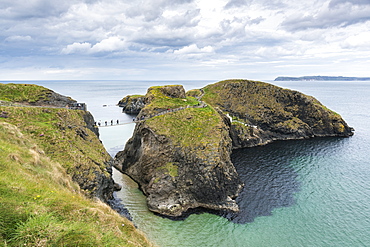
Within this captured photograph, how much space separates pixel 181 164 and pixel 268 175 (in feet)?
84.5

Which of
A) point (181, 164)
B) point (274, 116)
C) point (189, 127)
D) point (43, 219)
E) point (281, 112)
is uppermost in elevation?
point (43, 219)

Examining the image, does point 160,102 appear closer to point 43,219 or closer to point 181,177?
point 181,177

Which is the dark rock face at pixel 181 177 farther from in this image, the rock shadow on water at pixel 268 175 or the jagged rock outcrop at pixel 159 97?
the jagged rock outcrop at pixel 159 97

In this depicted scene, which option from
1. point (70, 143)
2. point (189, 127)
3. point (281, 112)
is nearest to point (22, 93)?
point (70, 143)

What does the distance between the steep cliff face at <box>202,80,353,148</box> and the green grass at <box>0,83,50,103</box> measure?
64.7 metres

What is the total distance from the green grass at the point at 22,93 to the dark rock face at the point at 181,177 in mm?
27576

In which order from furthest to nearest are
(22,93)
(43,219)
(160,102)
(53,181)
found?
(160,102) < (22,93) < (53,181) < (43,219)

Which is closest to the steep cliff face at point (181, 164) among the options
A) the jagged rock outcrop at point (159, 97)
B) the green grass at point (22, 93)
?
the jagged rock outcrop at point (159, 97)

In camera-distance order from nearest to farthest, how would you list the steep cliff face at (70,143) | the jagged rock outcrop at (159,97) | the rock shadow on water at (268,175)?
the steep cliff face at (70,143) < the rock shadow on water at (268,175) < the jagged rock outcrop at (159,97)

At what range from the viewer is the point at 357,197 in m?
45.5

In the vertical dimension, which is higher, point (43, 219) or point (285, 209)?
point (43, 219)

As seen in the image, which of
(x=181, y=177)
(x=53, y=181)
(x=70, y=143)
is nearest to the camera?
(x=53, y=181)

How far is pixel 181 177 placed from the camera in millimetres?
43969

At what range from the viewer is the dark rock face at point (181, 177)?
41.2m
